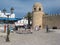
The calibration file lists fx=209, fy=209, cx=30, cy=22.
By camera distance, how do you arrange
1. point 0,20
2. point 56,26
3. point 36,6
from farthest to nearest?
point 36,6, point 56,26, point 0,20

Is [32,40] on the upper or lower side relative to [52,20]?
lower

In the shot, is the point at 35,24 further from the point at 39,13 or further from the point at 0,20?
the point at 0,20

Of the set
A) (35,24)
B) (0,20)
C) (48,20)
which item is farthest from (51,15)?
(0,20)

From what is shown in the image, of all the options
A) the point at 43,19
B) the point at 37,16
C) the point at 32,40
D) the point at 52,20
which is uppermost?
the point at 37,16

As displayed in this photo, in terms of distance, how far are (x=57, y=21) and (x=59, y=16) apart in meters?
1.69

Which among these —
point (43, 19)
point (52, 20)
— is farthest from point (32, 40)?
point (43, 19)

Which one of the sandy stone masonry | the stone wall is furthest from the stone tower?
the stone wall

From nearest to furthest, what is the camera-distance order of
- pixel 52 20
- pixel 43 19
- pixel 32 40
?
pixel 32 40 < pixel 52 20 < pixel 43 19

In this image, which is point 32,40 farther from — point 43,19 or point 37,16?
point 43,19

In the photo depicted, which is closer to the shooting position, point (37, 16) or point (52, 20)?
point (52, 20)

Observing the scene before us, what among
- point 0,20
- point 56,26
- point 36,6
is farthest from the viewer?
point 36,6

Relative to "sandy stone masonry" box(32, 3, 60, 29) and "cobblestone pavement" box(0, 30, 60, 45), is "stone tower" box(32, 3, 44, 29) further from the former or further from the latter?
"cobblestone pavement" box(0, 30, 60, 45)

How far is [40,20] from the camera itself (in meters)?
65.9

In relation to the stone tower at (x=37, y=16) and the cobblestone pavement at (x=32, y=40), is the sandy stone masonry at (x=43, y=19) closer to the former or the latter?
the stone tower at (x=37, y=16)
